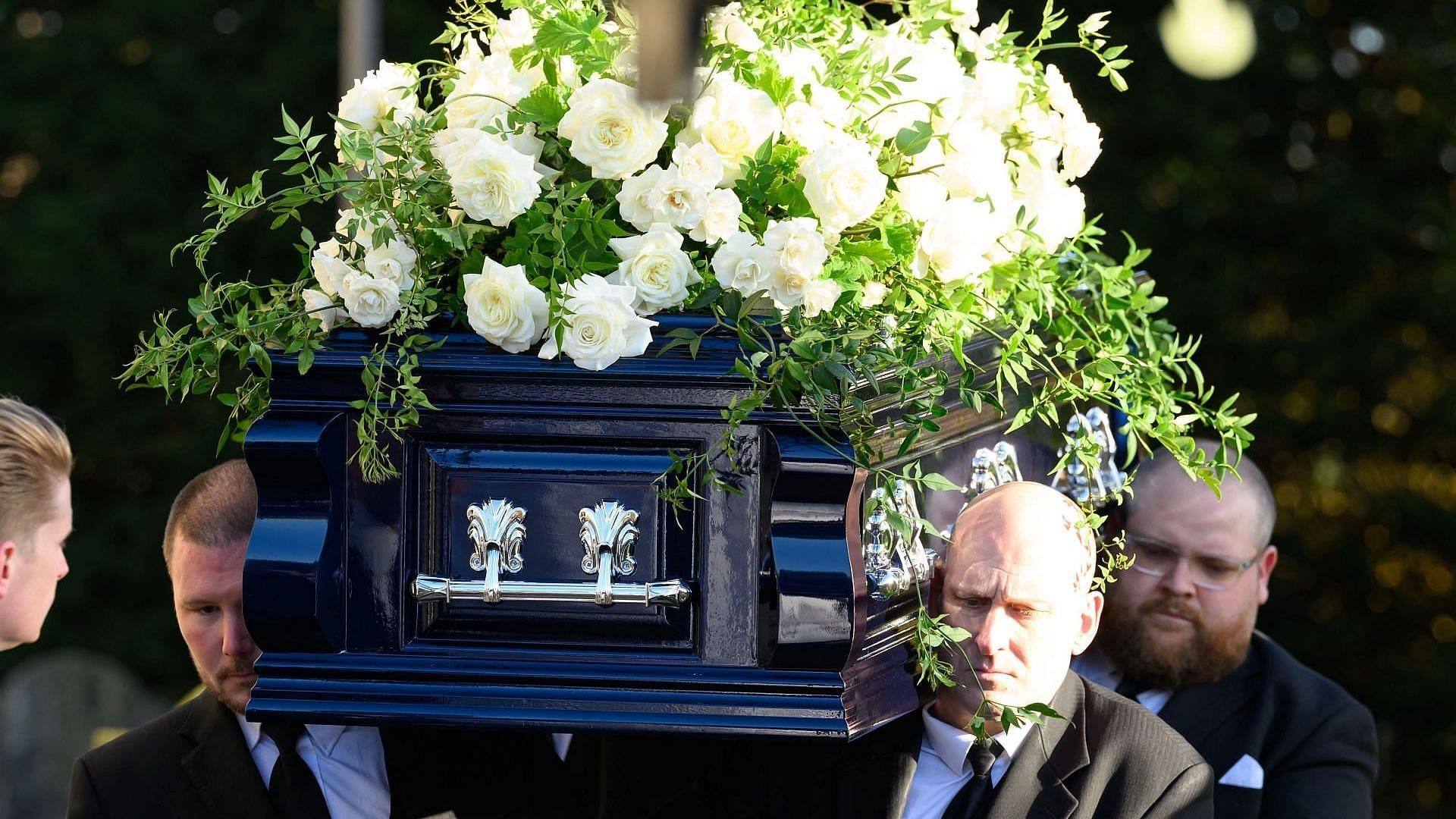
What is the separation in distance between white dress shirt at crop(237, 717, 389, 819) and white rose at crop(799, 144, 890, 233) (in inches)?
52.3

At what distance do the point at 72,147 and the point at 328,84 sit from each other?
4.27 feet

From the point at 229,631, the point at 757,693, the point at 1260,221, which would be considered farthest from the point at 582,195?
the point at 1260,221

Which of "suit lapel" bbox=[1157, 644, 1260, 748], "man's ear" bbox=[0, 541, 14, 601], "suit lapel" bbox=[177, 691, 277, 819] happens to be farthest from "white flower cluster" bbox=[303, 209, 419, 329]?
"suit lapel" bbox=[1157, 644, 1260, 748]

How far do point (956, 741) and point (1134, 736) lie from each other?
318 mm

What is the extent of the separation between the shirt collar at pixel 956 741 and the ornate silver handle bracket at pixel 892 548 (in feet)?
0.89

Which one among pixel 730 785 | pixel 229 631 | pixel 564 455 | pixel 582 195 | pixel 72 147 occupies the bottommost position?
pixel 730 785

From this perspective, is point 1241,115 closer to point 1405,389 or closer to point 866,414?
point 1405,389

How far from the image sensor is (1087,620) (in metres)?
2.73

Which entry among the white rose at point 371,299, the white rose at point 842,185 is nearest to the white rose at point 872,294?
the white rose at point 842,185

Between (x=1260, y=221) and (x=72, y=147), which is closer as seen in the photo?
(x=1260, y=221)

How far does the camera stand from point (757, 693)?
235cm

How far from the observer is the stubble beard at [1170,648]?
3.44 meters

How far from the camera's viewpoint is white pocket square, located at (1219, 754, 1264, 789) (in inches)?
130

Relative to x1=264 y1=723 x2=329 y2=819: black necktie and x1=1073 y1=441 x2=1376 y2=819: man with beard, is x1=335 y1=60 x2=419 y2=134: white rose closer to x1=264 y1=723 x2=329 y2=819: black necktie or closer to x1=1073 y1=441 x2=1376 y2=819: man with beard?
x1=264 y1=723 x2=329 y2=819: black necktie
